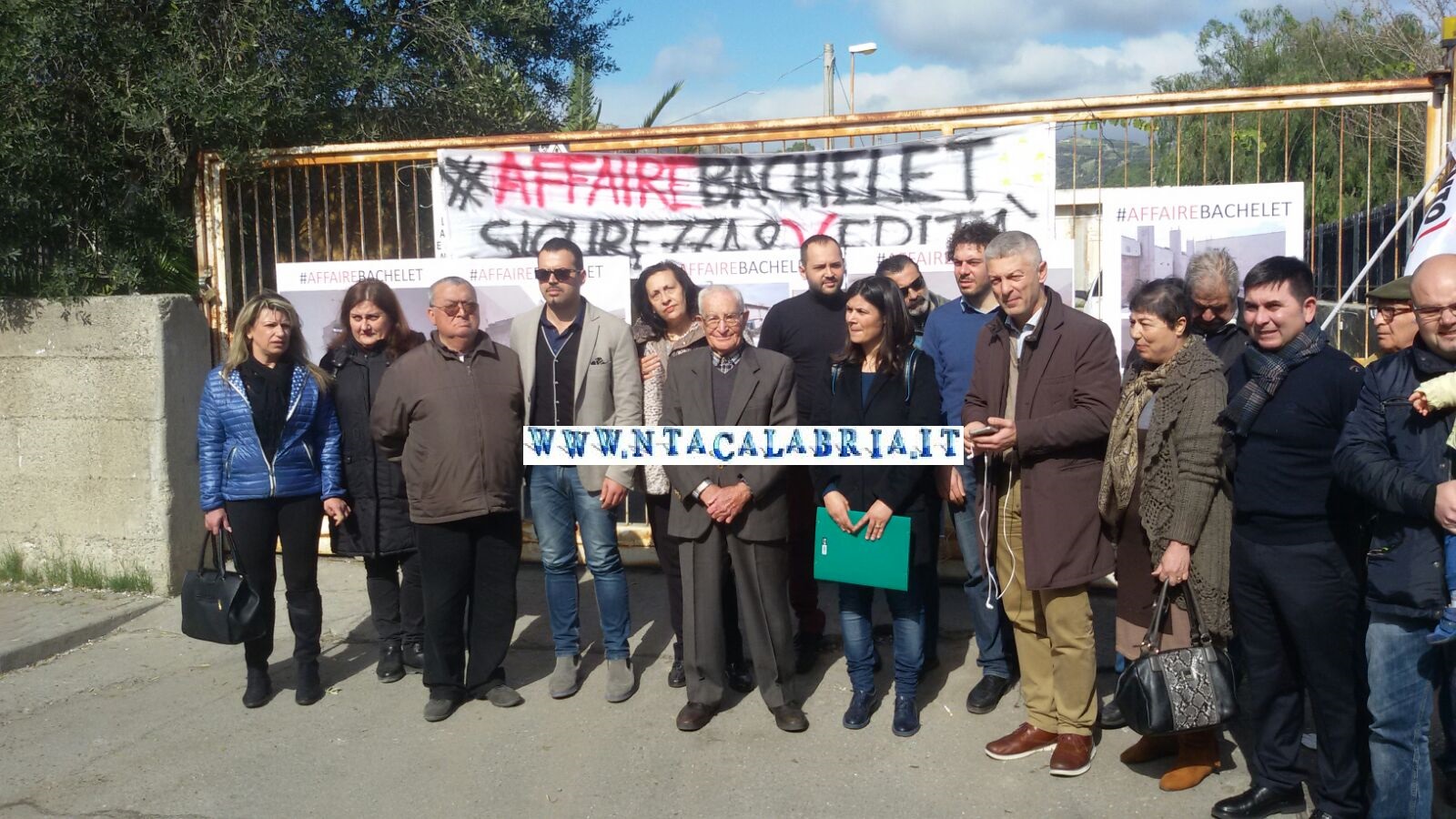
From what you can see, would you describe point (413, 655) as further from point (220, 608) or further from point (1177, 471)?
point (1177, 471)

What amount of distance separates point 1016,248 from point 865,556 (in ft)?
4.31

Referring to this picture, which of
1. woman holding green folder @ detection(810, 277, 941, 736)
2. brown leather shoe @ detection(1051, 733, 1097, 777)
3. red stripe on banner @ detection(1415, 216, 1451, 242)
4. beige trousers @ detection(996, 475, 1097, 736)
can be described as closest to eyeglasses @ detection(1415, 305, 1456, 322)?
beige trousers @ detection(996, 475, 1097, 736)

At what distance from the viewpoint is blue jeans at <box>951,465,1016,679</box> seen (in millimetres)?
4840

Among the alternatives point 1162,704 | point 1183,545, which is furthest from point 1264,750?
point 1183,545

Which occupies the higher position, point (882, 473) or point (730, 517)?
point (882, 473)

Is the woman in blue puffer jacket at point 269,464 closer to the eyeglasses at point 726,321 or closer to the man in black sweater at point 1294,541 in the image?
the eyeglasses at point 726,321

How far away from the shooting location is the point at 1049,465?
4094mm

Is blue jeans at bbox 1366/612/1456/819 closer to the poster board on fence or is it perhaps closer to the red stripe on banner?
the red stripe on banner

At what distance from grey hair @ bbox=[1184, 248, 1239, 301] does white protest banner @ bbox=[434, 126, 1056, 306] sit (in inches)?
61.9

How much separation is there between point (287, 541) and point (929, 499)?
2.91m

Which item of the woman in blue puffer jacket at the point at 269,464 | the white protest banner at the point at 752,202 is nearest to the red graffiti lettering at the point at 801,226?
the white protest banner at the point at 752,202

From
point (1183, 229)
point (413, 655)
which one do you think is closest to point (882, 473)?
point (1183, 229)

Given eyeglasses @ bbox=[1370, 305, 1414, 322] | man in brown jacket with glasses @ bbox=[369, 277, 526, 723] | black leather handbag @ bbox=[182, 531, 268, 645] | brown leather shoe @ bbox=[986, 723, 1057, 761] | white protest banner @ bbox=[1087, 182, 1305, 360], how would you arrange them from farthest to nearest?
white protest banner @ bbox=[1087, 182, 1305, 360] < black leather handbag @ bbox=[182, 531, 268, 645] < man in brown jacket with glasses @ bbox=[369, 277, 526, 723] < eyeglasses @ bbox=[1370, 305, 1414, 322] < brown leather shoe @ bbox=[986, 723, 1057, 761]

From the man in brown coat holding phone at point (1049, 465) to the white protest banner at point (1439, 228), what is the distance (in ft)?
5.26
